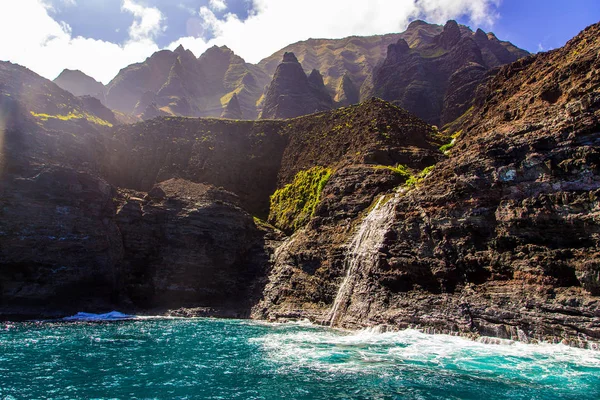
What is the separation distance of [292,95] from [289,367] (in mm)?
132017

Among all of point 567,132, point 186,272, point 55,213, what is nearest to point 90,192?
point 55,213

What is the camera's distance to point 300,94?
477 feet

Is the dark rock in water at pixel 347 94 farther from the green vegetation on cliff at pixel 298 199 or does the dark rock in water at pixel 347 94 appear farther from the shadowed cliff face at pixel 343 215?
the green vegetation on cliff at pixel 298 199

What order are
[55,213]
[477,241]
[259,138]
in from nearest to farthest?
1. [477,241]
2. [55,213]
3. [259,138]

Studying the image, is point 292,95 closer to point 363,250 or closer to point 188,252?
point 188,252

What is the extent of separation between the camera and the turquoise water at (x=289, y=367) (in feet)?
54.3

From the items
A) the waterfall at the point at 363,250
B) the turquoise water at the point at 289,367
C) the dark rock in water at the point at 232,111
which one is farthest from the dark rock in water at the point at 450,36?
the turquoise water at the point at 289,367

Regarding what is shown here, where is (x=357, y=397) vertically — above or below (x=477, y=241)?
below

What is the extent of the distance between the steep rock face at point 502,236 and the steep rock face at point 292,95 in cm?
10229

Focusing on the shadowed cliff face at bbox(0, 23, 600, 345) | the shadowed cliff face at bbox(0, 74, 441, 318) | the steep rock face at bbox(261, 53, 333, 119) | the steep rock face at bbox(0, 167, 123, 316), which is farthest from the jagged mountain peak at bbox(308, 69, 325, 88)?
the steep rock face at bbox(0, 167, 123, 316)

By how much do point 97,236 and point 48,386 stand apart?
110 ft

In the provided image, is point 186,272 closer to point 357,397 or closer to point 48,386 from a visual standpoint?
point 48,386

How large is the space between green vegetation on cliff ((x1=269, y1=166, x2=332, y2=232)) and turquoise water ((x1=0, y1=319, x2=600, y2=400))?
27176 millimetres

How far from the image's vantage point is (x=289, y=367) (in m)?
20.9
